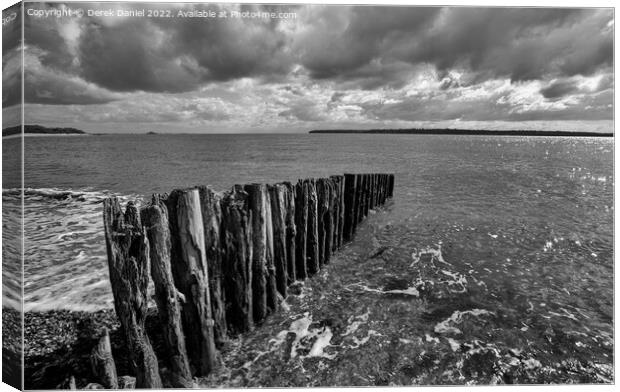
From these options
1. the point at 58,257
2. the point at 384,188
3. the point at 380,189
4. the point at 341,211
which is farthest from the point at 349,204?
the point at 58,257

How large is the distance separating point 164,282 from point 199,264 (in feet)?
1.53

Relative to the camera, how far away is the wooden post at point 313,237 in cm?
689

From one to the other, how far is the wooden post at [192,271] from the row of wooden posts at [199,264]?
12 millimetres

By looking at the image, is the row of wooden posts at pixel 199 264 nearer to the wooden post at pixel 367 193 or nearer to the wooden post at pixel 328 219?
the wooden post at pixel 328 219

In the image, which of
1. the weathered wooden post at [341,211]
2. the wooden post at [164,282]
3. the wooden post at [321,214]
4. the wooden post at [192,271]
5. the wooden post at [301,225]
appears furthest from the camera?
the weathered wooden post at [341,211]

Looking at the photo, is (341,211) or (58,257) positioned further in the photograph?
(341,211)

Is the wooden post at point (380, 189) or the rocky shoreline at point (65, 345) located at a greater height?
the wooden post at point (380, 189)

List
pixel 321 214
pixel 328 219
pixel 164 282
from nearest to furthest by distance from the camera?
1. pixel 164 282
2. pixel 321 214
3. pixel 328 219

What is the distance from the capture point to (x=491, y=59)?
7.07 m

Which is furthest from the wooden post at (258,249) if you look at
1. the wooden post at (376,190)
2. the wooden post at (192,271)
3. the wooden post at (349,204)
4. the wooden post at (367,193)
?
the wooden post at (376,190)

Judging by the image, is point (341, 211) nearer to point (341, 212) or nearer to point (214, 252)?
point (341, 212)

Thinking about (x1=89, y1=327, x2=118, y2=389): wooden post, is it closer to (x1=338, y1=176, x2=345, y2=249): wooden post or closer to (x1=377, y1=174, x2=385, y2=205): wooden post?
(x1=338, y1=176, x2=345, y2=249): wooden post

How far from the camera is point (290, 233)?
245 inches

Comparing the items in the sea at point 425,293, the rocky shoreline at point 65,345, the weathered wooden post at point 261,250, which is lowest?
the rocky shoreline at point 65,345
